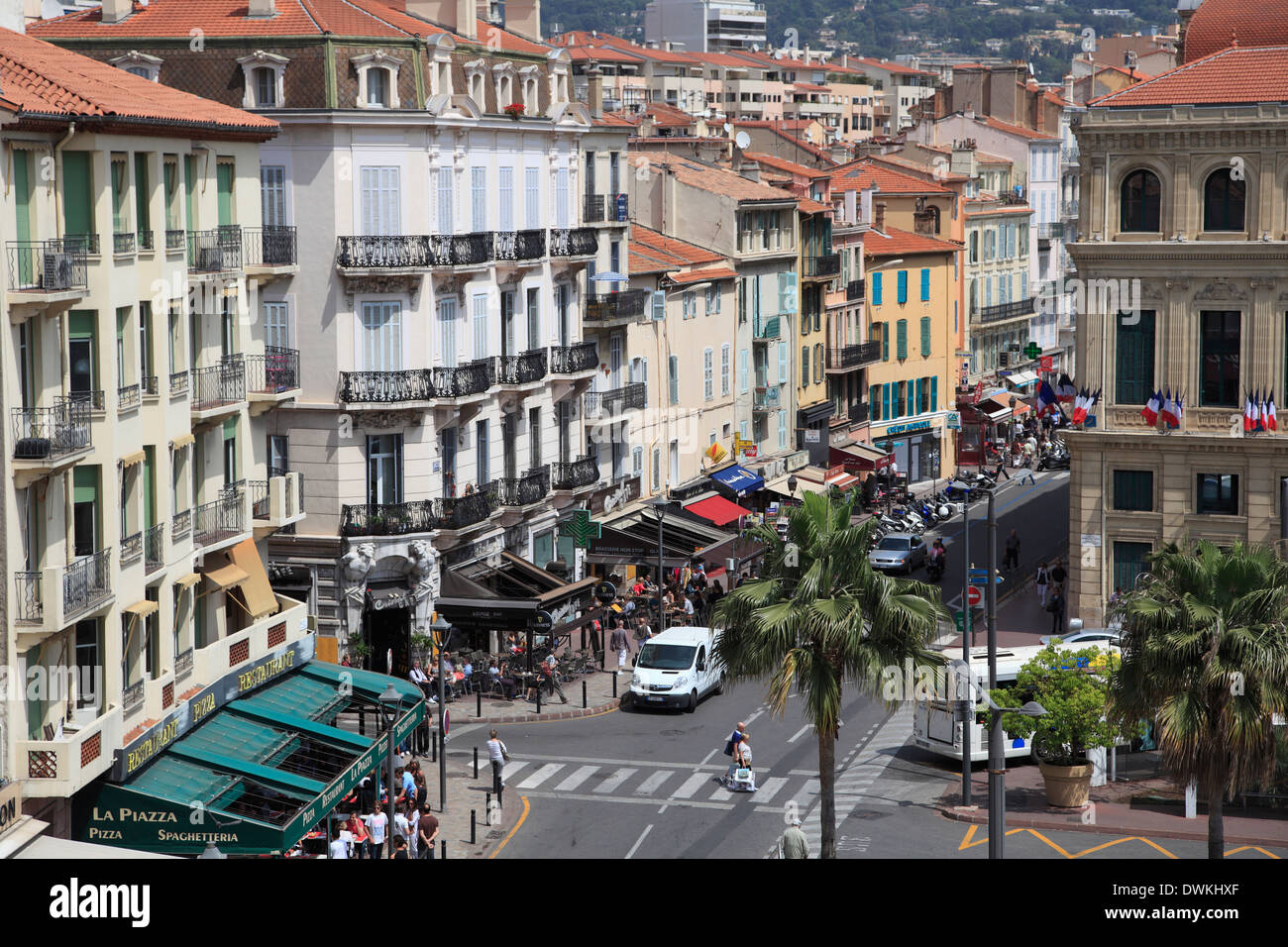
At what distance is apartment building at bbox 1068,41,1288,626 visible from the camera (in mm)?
47625

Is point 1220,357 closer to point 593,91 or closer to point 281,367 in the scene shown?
point 281,367

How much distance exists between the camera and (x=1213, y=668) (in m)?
24.8

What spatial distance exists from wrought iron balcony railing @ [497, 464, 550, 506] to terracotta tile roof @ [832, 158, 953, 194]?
40.1m

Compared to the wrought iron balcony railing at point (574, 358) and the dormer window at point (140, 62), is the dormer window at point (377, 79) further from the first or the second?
the wrought iron balcony railing at point (574, 358)

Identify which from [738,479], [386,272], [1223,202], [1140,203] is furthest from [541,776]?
[738,479]

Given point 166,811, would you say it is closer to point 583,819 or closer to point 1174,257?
point 583,819

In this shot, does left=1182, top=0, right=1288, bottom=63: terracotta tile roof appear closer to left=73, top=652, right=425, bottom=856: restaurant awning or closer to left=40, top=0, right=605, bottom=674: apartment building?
left=40, top=0, right=605, bottom=674: apartment building

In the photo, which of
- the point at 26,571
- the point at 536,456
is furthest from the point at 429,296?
the point at 26,571

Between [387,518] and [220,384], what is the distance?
1443cm

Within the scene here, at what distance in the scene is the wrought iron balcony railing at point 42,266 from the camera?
25.6m

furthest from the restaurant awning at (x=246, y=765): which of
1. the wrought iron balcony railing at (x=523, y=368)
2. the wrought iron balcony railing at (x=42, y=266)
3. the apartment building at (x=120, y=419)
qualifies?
the wrought iron balcony railing at (x=523, y=368)

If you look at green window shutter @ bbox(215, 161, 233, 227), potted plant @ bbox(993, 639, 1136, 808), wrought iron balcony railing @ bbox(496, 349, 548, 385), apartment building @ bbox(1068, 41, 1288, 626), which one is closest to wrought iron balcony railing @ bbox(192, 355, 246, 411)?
green window shutter @ bbox(215, 161, 233, 227)

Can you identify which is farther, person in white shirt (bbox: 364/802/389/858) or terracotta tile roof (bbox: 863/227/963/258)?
→ terracotta tile roof (bbox: 863/227/963/258)

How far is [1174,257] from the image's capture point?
4844cm
